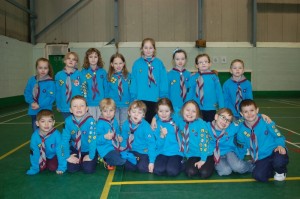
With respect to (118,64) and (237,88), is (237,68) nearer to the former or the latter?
(237,88)

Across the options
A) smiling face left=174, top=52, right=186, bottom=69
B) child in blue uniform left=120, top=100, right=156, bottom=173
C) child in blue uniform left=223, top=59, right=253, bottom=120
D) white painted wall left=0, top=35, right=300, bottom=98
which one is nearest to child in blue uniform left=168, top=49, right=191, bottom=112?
smiling face left=174, top=52, right=186, bottom=69

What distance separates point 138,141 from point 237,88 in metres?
1.94

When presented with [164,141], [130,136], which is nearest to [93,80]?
[130,136]

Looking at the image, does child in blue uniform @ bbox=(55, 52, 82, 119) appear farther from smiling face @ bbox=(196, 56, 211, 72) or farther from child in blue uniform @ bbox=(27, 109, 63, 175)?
smiling face @ bbox=(196, 56, 211, 72)

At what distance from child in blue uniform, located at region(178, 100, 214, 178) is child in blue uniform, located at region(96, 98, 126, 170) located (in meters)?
0.88

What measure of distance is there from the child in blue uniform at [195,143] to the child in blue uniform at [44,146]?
1671mm

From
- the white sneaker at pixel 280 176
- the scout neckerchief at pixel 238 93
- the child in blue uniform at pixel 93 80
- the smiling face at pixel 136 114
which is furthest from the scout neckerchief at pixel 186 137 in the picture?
the child in blue uniform at pixel 93 80

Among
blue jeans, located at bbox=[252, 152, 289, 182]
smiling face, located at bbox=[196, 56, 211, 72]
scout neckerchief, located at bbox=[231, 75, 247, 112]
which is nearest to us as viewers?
blue jeans, located at bbox=[252, 152, 289, 182]

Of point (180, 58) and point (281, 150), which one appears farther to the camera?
point (180, 58)

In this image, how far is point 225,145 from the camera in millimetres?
3918

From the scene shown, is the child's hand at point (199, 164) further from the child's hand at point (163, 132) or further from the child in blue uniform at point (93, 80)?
the child in blue uniform at point (93, 80)

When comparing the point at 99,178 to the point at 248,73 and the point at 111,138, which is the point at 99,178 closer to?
the point at 111,138

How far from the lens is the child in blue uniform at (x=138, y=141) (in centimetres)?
387

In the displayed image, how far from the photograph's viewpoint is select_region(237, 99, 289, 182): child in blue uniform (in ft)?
11.5
